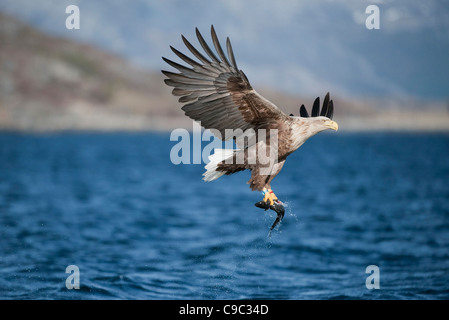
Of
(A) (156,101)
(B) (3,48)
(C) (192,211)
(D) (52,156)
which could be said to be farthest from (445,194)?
(B) (3,48)

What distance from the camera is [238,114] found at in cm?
836

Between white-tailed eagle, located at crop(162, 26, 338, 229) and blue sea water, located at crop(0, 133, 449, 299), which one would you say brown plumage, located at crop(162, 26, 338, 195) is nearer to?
white-tailed eagle, located at crop(162, 26, 338, 229)

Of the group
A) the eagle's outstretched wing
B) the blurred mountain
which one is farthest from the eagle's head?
the blurred mountain

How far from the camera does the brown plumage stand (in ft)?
26.7

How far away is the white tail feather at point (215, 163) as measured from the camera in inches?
345

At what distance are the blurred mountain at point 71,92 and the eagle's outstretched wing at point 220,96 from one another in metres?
138

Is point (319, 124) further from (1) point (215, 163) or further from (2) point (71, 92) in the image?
(2) point (71, 92)

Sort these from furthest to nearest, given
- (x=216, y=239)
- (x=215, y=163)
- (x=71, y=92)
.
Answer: (x=71, y=92)
(x=216, y=239)
(x=215, y=163)

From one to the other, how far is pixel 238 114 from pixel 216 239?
1689 cm

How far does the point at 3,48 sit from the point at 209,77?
181287 mm

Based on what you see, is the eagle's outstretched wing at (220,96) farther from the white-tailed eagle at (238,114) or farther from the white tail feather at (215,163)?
the white tail feather at (215,163)

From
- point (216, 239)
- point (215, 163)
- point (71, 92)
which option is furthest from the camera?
point (71, 92)

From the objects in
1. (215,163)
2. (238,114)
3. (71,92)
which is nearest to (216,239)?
(215,163)

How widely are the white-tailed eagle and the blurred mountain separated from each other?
13847 centimetres
